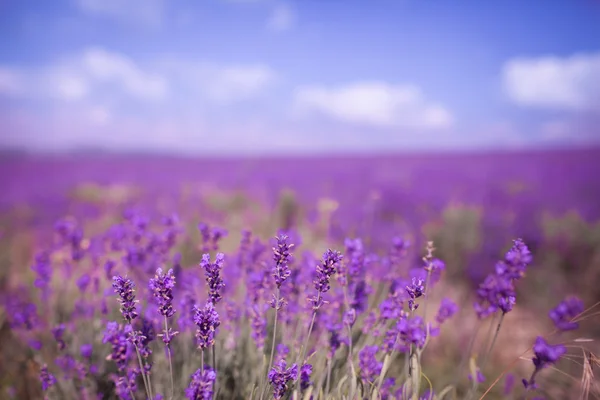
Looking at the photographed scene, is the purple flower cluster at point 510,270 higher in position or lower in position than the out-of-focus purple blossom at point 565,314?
higher

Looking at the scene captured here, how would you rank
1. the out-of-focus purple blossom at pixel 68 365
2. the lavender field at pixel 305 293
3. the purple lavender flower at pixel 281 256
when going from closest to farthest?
the purple lavender flower at pixel 281 256 < the lavender field at pixel 305 293 < the out-of-focus purple blossom at pixel 68 365

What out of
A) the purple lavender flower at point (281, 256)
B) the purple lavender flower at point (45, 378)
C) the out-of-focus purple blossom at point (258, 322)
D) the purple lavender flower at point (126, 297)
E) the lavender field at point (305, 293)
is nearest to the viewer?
the purple lavender flower at point (126, 297)

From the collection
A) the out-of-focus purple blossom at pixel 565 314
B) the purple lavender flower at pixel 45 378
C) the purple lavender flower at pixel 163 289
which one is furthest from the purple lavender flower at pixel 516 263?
the purple lavender flower at pixel 45 378

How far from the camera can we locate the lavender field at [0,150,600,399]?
1.36 meters

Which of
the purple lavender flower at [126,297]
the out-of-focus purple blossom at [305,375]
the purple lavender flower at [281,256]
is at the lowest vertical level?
the out-of-focus purple blossom at [305,375]

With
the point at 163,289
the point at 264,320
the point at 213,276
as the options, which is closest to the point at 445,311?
the point at 264,320

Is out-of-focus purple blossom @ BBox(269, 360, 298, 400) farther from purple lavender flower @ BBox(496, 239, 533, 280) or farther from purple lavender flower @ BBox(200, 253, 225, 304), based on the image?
purple lavender flower @ BBox(496, 239, 533, 280)

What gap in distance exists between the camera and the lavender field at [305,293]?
1.36m

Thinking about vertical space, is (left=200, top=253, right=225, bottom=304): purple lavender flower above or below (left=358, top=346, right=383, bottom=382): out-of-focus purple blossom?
above

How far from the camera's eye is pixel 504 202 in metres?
7.12

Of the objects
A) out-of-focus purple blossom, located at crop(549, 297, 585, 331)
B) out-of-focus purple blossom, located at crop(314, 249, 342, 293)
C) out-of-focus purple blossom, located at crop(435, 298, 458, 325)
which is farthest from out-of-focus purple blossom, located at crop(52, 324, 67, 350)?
out-of-focus purple blossom, located at crop(549, 297, 585, 331)

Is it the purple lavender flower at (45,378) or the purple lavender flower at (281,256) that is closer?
the purple lavender flower at (281,256)

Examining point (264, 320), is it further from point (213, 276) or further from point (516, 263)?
point (516, 263)

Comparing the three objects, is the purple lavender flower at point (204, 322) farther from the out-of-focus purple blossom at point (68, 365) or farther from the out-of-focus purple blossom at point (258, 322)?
the out-of-focus purple blossom at point (68, 365)
